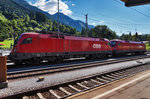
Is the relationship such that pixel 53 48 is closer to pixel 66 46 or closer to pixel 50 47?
pixel 50 47

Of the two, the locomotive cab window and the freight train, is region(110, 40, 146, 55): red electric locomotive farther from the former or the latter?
the locomotive cab window

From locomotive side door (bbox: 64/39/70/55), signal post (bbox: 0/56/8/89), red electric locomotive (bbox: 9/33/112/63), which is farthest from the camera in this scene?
locomotive side door (bbox: 64/39/70/55)

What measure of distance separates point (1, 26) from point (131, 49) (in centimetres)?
16085

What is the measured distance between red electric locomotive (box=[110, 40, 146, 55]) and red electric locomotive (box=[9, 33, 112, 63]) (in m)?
5.87

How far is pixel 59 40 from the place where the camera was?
14883 mm

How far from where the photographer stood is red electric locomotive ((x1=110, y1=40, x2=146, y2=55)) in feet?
78.8

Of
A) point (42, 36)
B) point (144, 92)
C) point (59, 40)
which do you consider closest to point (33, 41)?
point (42, 36)

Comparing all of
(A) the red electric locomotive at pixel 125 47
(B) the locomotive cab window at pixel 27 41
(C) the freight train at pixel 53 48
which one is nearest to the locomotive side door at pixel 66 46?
(C) the freight train at pixel 53 48

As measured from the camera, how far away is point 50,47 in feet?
46.0

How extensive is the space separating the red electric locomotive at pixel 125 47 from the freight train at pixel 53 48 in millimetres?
2720

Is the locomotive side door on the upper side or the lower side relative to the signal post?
upper

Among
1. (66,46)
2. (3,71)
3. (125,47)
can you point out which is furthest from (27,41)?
(125,47)

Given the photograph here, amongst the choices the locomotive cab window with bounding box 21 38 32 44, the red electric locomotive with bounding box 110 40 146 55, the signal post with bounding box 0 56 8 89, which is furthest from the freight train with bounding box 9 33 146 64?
the signal post with bounding box 0 56 8 89

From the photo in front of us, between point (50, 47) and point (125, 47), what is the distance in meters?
18.9
